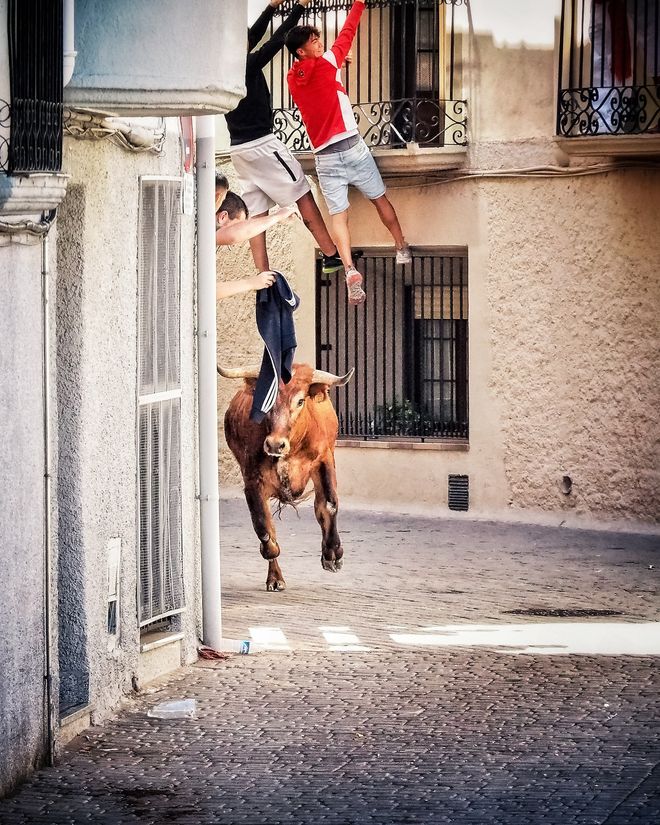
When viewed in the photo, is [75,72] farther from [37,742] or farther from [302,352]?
[302,352]

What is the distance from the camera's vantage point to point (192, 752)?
9.66m

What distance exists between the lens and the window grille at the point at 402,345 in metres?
20.9

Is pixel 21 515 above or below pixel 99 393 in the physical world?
below

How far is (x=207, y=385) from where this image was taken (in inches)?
491

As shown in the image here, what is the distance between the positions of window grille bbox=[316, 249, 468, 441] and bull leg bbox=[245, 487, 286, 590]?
5610mm

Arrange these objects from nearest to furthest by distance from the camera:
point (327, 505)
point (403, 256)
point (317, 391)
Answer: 1. point (317, 391)
2. point (327, 505)
3. point (403, 256)

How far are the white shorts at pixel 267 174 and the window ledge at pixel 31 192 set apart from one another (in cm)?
454

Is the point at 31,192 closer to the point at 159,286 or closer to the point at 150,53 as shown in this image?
the point at 150,53

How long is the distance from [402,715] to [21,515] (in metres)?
2.67

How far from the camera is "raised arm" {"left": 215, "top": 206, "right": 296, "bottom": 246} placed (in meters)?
13.0

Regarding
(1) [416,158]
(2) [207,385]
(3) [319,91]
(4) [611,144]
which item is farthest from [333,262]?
(1) [416,158]

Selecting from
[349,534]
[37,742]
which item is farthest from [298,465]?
[37,742]

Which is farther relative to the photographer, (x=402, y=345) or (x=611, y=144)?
(x=402, y=345)

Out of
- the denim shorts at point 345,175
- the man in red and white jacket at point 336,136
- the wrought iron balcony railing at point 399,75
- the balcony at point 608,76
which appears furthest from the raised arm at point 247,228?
the wrought iron balcony railing at point 399,75
